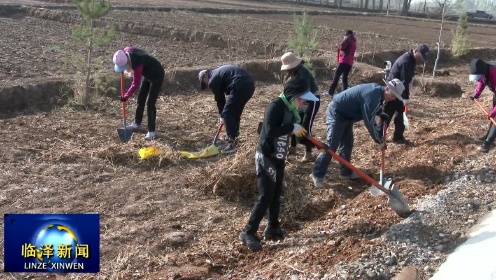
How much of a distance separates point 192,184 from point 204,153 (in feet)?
3.00

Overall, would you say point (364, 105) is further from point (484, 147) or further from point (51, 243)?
point (51, 243)

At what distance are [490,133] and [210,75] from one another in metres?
3.73

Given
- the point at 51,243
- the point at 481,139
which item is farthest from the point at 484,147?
the point at 51,243

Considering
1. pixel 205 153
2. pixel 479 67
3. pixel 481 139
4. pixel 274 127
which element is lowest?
pixel 205 153

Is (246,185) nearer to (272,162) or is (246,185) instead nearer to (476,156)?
(272,162)

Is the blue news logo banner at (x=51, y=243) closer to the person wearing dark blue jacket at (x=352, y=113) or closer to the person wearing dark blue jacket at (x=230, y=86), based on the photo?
the person wearing dark blue jacket at (x=352, y=113)

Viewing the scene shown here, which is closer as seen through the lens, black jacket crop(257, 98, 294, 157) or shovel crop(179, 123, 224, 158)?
black jacket crop(257, 98, 294, 157)

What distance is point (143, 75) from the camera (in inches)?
292

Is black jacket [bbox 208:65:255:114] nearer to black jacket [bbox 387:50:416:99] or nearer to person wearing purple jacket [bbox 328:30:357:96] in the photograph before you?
black jacket [bbox 387:50:416:99]

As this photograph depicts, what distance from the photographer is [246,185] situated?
606 cm

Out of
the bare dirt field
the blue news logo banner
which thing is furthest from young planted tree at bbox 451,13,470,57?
the blue news logo banner

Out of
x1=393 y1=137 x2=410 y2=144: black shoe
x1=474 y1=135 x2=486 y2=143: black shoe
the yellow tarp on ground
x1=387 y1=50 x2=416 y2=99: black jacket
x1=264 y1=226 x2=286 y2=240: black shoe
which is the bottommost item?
x1=264 y1=226 x2=286 y2=240: black shoe

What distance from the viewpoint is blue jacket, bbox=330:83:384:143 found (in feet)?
18.8

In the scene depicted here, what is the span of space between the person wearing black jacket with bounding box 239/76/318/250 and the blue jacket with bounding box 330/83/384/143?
1.08 meters
